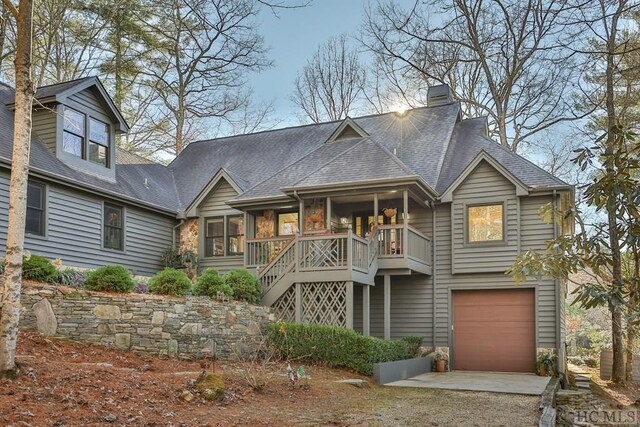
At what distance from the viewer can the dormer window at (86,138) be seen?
1589cm

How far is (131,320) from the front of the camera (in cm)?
1134

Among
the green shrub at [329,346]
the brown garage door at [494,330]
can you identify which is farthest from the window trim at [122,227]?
the brown garage door at [494,330]

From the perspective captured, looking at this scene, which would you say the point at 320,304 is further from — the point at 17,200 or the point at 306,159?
the point at 17,200

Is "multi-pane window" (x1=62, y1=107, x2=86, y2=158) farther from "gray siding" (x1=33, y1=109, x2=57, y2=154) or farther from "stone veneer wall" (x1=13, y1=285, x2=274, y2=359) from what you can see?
"stone veneer wall" (x1=13, y1=285, x2=274, y2=359)

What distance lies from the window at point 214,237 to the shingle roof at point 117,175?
1285 millimetres

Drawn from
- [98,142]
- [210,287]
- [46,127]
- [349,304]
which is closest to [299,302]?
[349,304]

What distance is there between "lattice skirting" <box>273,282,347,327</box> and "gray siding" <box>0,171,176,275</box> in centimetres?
514

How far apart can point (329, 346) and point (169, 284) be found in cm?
360

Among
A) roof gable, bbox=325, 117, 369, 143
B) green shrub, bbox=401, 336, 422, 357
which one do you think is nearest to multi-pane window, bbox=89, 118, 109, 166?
roof gable, bbox=325, 117, 369, 143

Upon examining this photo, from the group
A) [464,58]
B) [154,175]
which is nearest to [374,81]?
[464,58]

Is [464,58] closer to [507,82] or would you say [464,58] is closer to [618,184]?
[507,82]

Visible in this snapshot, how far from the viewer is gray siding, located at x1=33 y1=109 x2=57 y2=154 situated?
1556cm

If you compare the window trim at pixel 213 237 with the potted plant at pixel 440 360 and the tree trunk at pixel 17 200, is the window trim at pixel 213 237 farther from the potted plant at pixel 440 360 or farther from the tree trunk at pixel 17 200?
the tree trunk at pixel 17 200

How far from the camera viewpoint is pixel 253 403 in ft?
26.8
